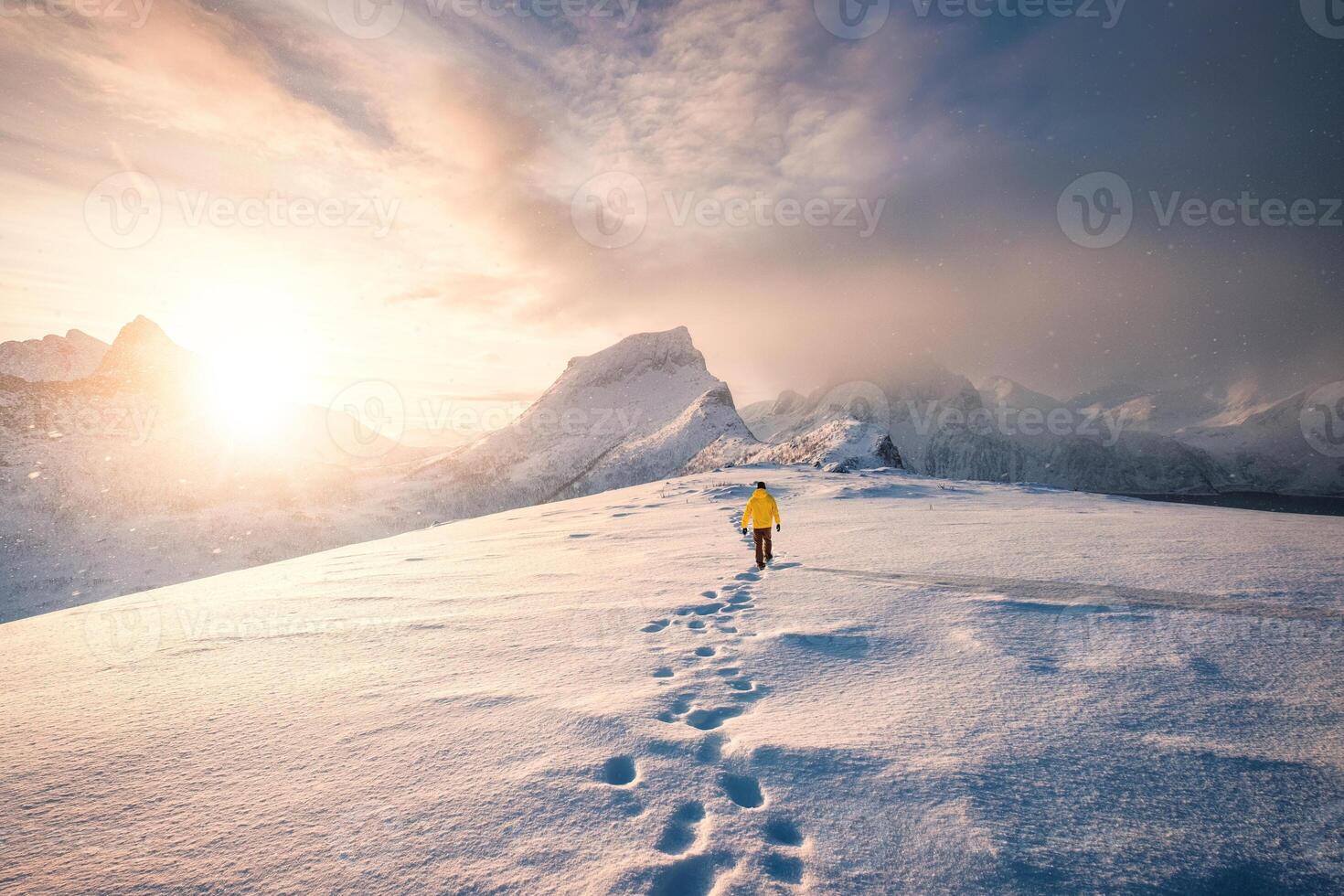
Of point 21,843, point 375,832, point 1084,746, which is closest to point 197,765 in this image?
point 21,843

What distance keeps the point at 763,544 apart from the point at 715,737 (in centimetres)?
540

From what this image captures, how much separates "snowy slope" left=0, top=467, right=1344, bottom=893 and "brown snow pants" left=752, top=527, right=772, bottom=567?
1.06 m

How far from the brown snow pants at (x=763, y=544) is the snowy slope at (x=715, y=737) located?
3.48 ft

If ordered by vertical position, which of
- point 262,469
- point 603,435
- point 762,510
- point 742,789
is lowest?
point 742,789

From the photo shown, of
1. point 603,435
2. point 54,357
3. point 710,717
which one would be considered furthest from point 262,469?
point 54,357

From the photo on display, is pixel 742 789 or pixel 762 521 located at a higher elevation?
A: pixel 762 521

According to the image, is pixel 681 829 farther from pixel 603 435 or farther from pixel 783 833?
pixel 603 435

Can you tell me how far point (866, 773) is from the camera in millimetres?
3152

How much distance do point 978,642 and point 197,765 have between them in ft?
22.1

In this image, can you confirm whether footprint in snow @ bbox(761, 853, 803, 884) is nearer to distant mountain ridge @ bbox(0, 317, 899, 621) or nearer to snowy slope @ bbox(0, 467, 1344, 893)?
snowy slope @ bbox(0, 467, 1344, 893)

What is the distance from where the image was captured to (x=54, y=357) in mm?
171625

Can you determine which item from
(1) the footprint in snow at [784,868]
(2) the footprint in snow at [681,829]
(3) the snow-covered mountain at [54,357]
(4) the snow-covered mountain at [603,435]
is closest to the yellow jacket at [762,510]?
(2) the footprint in snow at [681,829]

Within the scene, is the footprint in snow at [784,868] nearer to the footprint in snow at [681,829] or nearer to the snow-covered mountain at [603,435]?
the footprint in snow at [681,829]

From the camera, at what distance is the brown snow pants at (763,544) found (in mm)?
8812
